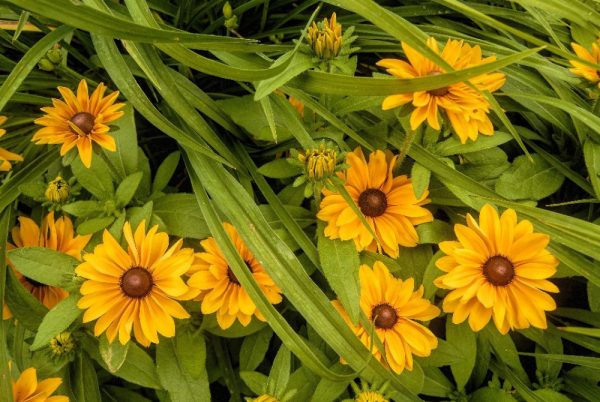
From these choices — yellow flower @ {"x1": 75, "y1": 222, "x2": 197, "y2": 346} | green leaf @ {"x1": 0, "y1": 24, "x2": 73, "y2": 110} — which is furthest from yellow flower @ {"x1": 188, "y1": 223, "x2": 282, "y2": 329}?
green leaf @ {"x1": 0, "y1": 24, "x2": 73, "y2": 110}

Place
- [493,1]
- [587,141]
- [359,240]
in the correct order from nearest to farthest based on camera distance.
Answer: [359,240] → [587,141] → [493,1]

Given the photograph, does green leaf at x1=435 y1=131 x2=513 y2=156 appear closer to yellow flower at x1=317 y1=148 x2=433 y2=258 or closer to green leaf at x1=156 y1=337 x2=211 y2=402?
yellow flower at x1=317 y1=148 x2=433 y2=258

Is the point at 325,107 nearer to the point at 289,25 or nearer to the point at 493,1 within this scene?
the point at 289,25

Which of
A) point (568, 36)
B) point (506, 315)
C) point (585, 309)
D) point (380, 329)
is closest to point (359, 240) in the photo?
point (380, 329)

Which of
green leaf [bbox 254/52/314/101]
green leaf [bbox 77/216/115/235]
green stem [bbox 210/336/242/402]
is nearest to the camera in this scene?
green leaf [bbox 254/52/314/101]

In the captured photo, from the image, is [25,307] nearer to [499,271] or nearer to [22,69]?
[22,69]

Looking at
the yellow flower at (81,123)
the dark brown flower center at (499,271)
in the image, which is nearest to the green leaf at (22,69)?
the yellow flower at (81,123)

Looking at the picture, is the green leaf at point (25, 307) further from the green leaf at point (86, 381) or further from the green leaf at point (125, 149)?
the green leaf at point (125, 149)
